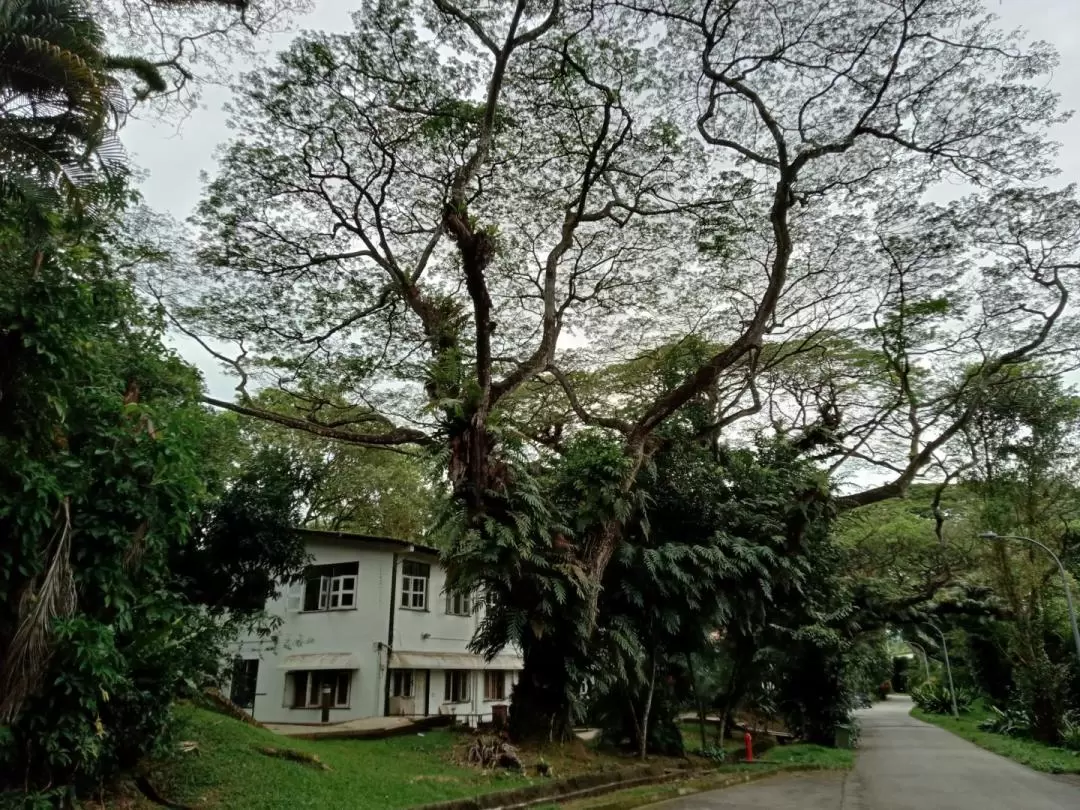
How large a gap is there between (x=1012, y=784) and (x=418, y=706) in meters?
13.9

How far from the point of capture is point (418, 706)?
19578mm

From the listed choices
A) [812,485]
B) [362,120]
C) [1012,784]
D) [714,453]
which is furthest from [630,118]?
[1012,784]

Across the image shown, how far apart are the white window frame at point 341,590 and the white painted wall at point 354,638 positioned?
8.4 inches

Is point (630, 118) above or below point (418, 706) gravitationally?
above

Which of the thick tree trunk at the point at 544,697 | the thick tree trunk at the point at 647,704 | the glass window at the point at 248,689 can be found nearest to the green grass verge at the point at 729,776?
the thick tree trunk at the point at 647,704

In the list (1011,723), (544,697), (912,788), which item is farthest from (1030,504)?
(544,697)

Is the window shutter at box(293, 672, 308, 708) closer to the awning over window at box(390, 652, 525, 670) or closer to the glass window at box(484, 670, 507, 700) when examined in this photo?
the awning over window at box(390, 652, 525, 670)

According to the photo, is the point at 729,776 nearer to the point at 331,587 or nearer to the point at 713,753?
the point at 713,753

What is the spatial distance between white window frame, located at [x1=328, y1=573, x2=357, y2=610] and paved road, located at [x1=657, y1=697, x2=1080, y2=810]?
11.1 metres

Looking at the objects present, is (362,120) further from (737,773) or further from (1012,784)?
(1012,784)

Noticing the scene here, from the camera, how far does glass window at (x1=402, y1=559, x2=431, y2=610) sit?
1986cm

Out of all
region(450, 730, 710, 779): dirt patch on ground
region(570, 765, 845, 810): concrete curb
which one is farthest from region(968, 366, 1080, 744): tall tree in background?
region(450, 730, 710, 779): dirt patch on ground

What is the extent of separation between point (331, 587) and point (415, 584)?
7.75 ft

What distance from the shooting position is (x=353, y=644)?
18.6m
